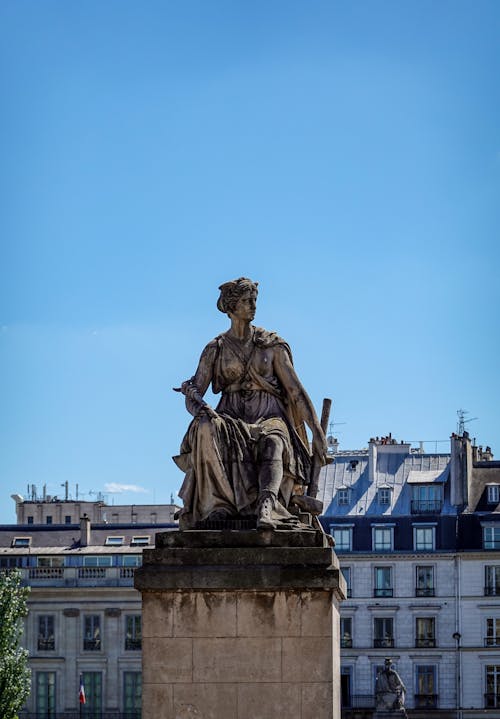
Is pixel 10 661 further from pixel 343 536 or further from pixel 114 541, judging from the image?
pixel 114 541

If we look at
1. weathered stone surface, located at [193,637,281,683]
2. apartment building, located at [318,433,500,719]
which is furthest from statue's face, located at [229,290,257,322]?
apartment building, located at [318,433,500,719]

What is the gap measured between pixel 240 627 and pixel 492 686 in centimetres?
6874

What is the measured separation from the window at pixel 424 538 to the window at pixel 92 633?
56.2 ft

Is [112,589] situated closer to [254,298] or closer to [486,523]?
[486,523]

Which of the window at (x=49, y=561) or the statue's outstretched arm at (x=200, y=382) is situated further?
the window at (x=49, y=561)

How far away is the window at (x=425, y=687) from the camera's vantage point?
85.6 meters

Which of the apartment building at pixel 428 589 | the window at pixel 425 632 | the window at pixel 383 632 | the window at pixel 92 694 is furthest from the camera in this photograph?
the window at pixel 92 694

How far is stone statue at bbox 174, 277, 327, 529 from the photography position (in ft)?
65.3

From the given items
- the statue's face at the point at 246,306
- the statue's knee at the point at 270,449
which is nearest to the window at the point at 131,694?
the statue's face at the point at 246,306

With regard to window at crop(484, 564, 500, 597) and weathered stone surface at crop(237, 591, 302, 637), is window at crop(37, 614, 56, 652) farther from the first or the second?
weathered stone surface at crop(237, 591, 302, 637)

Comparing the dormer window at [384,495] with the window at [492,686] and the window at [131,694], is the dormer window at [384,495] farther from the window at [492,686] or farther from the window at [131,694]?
the window at [131,694]

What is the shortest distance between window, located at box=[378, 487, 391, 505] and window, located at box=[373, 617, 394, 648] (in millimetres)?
5746

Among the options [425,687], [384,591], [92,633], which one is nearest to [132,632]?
[92,633]

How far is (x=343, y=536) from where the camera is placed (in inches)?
3438
